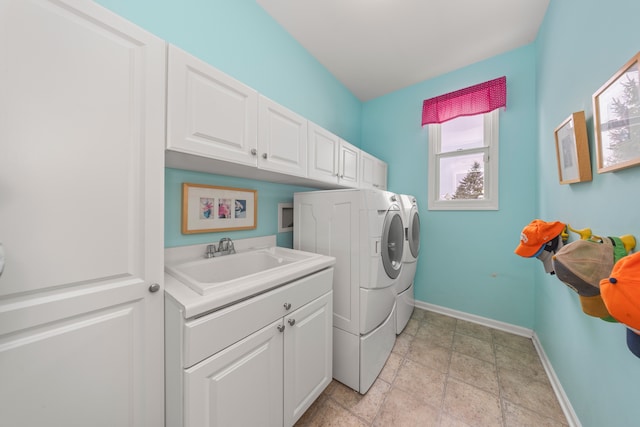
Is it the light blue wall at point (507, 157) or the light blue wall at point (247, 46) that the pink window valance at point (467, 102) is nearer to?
the light blue wall at point (507, 157)

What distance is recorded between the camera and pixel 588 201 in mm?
1125

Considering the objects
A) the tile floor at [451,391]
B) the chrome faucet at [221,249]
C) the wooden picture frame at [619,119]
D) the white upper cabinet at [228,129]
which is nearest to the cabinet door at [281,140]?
the white upper cabinet at [228,129]

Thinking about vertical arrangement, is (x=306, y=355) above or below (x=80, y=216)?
below

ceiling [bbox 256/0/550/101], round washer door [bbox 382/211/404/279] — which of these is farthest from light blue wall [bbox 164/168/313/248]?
ceiling [bbox 256/0/550/101]

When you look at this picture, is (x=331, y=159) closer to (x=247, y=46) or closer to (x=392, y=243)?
(x=392, y=243)

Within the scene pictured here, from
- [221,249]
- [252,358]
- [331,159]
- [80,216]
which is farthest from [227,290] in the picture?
[331,159]

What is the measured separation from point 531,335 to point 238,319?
2858 mm

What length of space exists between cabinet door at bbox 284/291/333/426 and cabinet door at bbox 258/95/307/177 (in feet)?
2.90

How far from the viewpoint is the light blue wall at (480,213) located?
7.20 feet

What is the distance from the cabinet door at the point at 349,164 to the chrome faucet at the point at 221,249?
1.10 m

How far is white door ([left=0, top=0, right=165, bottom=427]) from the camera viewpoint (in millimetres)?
578

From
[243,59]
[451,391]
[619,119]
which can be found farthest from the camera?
[243,59]

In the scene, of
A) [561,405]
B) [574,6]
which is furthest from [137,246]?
[574,6]

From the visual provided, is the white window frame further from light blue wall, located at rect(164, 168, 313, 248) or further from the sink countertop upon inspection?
the sink countertop
